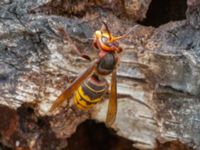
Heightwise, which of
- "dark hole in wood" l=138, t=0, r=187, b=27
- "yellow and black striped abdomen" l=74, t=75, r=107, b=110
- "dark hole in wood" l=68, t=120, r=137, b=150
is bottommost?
"dark hole in wood" l=68, t=120, r=137, b=150

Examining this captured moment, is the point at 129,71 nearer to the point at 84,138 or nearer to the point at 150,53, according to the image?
the point at 150,53

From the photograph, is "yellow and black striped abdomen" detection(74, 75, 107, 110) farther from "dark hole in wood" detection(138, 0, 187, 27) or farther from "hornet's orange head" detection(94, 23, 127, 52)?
"dark hole in wood" detection(138, 0, 187, 27)

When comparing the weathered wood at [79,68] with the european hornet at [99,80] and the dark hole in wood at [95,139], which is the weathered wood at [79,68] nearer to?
the european hornet at [99,80]

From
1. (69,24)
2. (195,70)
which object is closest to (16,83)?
(69,24)

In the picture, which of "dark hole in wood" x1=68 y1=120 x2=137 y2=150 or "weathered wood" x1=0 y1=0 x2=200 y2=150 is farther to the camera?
"dark hole in wood" x1=68 y1=120 x2=137 y2=150

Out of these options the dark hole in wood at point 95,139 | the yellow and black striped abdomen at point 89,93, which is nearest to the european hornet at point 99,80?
the yellow and black striped abdomen at point 89,93

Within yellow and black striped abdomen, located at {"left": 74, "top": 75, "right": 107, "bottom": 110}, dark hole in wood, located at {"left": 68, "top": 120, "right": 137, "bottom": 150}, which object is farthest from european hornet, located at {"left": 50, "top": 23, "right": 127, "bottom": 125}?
dark hole in wood, located at {"left": 68, "top": 120, "right": 137, "bottom": 150}

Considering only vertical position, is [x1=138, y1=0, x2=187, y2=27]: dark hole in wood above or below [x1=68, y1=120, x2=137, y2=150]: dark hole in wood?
above

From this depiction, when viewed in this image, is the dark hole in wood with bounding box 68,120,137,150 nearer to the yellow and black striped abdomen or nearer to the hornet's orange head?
the yellow and black striped abdomen
